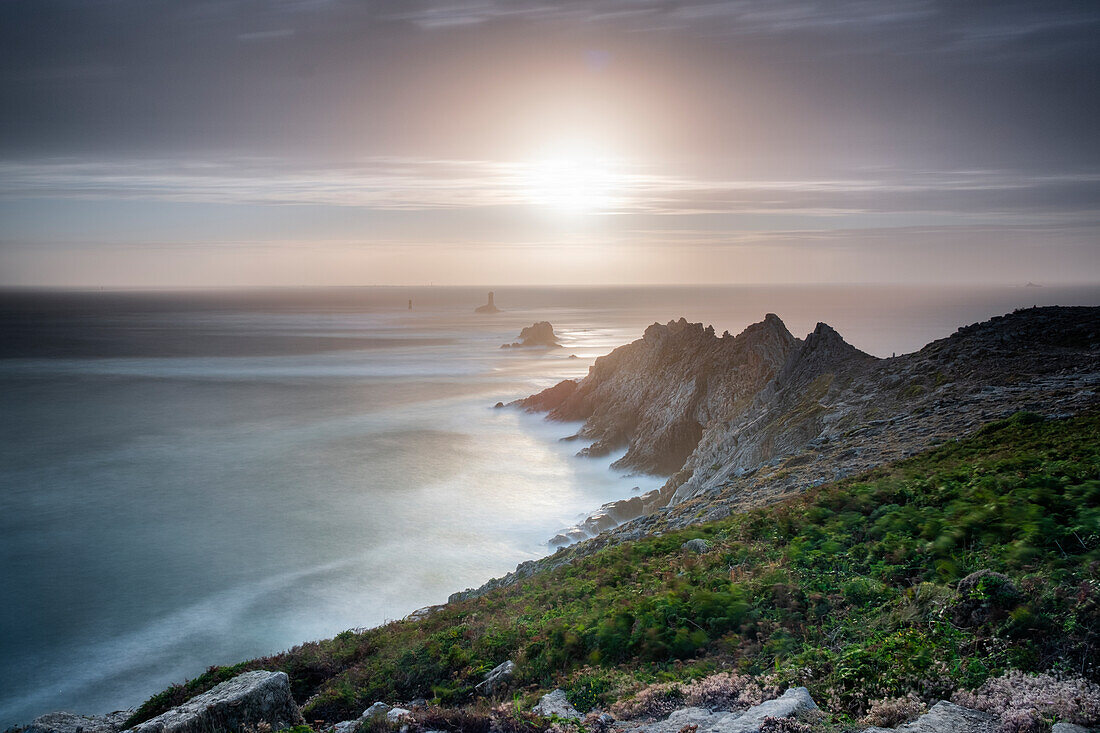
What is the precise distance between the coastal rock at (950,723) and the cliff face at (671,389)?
3202 cm

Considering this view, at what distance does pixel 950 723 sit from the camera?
19.0 feet

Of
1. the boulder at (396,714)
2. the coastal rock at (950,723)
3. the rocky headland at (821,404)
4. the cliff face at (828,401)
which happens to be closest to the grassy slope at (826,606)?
the coastal rock at (950,723)

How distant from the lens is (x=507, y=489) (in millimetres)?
45531

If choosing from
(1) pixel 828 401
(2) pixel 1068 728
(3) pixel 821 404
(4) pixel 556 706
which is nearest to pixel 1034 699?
(2) pixel 1068 728

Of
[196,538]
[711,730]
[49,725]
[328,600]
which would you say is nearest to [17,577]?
[196,538]

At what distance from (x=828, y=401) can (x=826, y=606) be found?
2146 centimetres

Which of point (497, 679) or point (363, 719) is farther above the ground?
point (497, 679)

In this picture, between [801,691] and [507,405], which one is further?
[507,405]

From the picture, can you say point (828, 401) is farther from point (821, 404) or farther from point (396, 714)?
point (396, 714)

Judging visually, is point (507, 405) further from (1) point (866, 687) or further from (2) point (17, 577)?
(1) point (866, 687)

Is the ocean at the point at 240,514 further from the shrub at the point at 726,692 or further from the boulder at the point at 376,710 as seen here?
the shrub at the point at 726,692

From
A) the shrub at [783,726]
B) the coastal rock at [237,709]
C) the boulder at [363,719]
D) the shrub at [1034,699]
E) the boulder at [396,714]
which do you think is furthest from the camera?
the boulder at [363,719]

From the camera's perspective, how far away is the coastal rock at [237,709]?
27.8 ft

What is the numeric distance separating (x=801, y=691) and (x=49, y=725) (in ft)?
42.9
